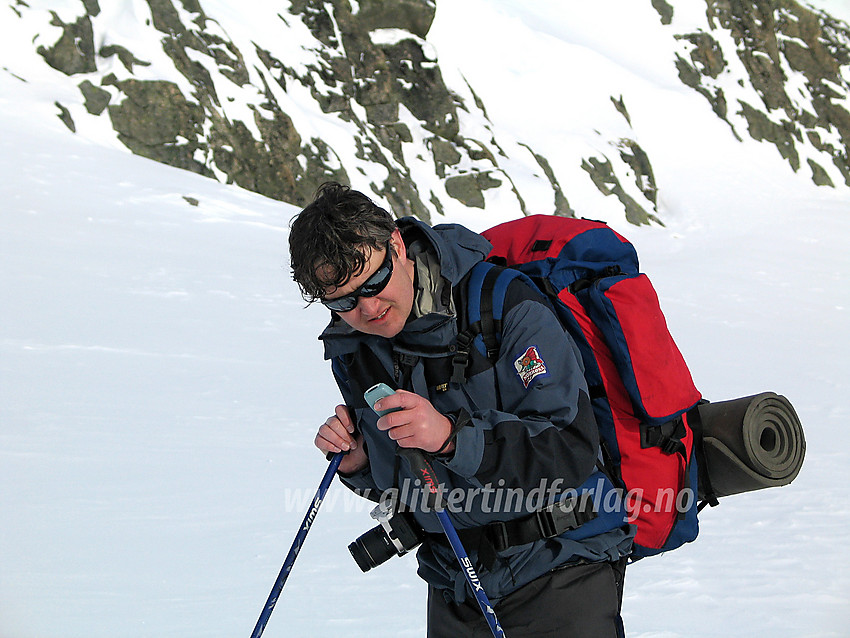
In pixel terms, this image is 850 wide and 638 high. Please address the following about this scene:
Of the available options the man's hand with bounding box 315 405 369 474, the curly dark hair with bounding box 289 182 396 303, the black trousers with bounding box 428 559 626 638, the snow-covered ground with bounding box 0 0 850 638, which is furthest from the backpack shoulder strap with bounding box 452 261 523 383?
the snow-covered ground with bounding box 0 0 850 638

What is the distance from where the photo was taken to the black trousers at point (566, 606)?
202 centimetres

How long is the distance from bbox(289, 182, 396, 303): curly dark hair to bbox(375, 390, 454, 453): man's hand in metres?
0.31

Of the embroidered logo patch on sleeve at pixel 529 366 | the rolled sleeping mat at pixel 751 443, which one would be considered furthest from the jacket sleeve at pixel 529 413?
the rolled sleeping mat at pixel 751 443

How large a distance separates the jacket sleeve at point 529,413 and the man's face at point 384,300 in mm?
236

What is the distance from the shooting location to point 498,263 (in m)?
2.29

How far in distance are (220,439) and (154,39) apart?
14.8 meters

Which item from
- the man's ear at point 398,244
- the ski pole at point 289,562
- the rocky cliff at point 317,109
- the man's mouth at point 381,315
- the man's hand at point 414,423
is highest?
the man's ear at point 398,244

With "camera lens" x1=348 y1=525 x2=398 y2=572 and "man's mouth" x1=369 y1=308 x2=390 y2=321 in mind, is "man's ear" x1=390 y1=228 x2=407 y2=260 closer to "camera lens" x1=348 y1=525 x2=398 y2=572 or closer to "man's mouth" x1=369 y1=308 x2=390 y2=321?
"man's mouth" x1=369 y1=308 x2=390 y2=321

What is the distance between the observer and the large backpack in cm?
205

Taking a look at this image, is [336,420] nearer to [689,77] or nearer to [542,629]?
[542,629]

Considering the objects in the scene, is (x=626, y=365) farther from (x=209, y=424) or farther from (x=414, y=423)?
(x=209, y=424)

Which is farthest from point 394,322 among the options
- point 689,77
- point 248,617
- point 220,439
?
point 689,77

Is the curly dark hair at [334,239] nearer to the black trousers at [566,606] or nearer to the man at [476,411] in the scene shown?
the man at [476,411]

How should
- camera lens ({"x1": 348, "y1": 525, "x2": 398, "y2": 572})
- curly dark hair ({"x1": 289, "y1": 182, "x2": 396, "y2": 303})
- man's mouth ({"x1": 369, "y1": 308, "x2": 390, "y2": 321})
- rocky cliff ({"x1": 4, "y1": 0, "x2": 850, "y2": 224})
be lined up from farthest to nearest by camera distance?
rocky cliff ({"x1": 4, "y1": 0, "x2": 850, "y2": 224})
camera lens ({"x1": 348, "y1": 525, "x2": 398, "y2": 572})
man's mouth ({"x1": 369, "y1": 308, "x2": 390, "y2": 321})
curly dark hair ({"x1": 289, "y1": 182, "x2": 396, "y2": 303})
